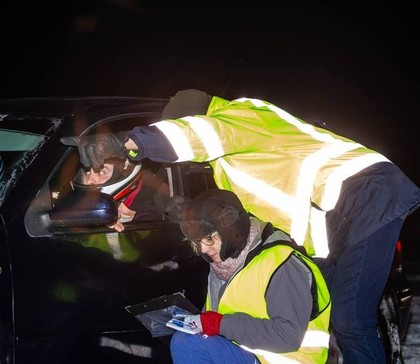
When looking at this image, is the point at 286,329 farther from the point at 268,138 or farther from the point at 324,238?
→ the point at 268,138

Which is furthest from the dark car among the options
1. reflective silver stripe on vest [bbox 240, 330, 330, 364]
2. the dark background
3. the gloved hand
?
the dark background

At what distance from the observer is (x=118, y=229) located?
3.07m

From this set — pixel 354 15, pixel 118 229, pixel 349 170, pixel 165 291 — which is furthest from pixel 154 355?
pixel 354 15

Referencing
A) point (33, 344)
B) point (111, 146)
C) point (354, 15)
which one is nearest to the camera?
point (111, 146)

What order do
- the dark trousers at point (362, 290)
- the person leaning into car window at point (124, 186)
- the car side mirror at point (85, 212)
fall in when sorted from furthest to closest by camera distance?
the person leaning into car window at point (124, 186) → the dark trousers at point (362, 290) → the car side mirror at point (85, 212)

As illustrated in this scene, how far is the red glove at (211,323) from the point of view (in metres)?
2.75

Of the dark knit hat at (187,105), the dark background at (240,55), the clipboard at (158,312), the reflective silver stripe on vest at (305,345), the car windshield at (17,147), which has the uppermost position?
the dark background at (240,55)

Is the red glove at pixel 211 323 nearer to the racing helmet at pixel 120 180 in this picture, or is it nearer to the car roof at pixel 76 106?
the racing helmet at pixel 120 180

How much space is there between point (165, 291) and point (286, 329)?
716mm

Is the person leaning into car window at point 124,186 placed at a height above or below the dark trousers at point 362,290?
above

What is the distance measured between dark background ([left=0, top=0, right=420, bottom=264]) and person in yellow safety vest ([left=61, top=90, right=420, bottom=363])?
910 cm

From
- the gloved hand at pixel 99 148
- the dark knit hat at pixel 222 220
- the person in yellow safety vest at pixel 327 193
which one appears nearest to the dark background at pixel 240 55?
the person in yellow safety vest at pixel 327 193

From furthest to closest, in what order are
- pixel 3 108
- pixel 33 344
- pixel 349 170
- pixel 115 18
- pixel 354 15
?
pixel 354 15 < pixel 115 18 < pixel 3 108 < pixel 349 170 < pixel 33 344

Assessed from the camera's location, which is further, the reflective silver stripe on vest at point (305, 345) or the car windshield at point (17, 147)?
the car windshield at point (17, 147)
